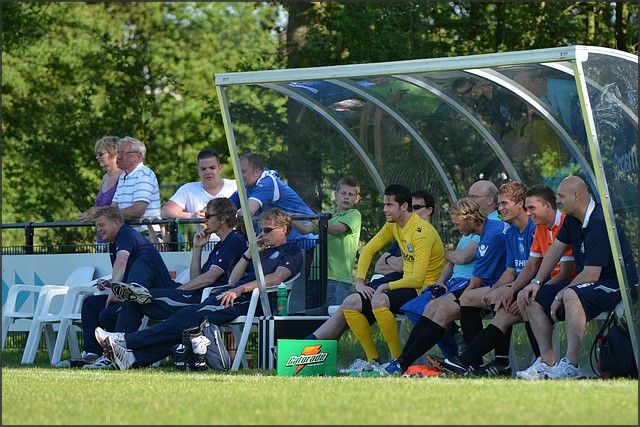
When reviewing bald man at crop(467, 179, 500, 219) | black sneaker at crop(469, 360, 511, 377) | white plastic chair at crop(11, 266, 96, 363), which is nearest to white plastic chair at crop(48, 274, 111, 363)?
white plastic chair at crop(11, 266, 96, 363)

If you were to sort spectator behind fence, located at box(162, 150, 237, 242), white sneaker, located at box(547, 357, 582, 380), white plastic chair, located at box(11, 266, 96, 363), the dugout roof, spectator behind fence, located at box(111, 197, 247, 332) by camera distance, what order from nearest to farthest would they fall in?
white sneaker, located at box(547, 357, 582, 380)
the dugout roof
spectator behind fence, located at box(111, 197, 247, 332)
white plastic chair, located at box(11, 266, 96, 363)
spectator behind fence, located at box(162, 150, 237, 242)

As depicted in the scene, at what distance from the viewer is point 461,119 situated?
11.5 metres

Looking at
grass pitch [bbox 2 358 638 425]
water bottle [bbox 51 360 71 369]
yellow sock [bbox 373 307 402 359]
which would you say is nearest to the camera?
grass pitch [bbox 2 358 638 425]

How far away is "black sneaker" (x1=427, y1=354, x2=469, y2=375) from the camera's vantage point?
9.78 metres

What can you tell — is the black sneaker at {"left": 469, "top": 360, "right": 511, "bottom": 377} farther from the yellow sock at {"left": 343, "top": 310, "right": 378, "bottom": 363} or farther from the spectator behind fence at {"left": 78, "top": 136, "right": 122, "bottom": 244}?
the spectator behind fence at {"left": 78, "top": 136, "right": 122, "bottom": 244}

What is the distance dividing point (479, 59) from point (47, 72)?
63.0ft

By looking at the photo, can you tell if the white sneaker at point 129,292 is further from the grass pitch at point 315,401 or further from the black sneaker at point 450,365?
the black sneaker at point 450,365

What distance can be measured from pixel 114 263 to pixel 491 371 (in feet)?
13.7

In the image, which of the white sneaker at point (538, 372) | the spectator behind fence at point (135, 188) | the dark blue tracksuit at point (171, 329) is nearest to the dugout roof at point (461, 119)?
the white sneaker at point (538, 372)

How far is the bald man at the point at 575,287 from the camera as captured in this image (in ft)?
30.0

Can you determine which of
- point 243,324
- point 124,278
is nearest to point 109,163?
point 124,278

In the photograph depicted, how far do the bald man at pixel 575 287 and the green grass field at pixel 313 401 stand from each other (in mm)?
467

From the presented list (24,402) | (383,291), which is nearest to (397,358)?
(383,291)

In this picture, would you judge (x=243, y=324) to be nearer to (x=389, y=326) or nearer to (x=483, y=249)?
(x=389, y=326)
